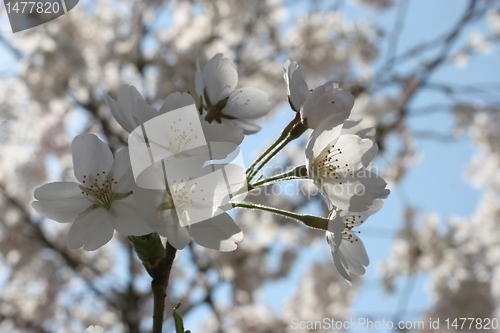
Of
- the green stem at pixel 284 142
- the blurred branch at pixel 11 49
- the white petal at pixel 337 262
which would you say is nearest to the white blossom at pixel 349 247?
the white petal at pixel 337 262

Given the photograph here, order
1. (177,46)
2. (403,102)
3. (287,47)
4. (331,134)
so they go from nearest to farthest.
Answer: (331,134) < (177,46) < (403,102) < (287,47)

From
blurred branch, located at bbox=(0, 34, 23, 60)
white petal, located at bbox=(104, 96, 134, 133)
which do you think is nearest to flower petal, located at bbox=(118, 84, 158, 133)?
white petal, located at bbox=(104, 96, 134, 133)

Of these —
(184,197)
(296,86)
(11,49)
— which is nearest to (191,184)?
(184,197)

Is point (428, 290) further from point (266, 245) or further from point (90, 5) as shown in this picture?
point (90, 5)

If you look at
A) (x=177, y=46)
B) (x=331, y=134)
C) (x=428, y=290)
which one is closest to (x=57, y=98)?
(x=177, y=46)

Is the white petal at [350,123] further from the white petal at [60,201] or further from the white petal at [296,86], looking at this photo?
the white petal at [60,201]

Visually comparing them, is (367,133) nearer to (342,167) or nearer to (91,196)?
(342,167)
